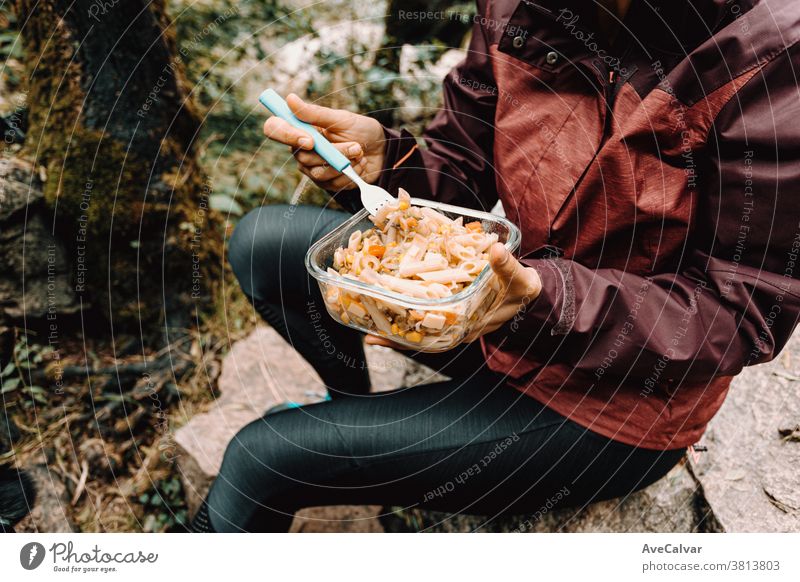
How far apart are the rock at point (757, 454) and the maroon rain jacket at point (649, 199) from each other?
178 mm

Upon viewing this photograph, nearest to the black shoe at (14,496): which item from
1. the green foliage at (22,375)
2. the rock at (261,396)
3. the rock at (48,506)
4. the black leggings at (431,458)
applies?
the rock at (48,506)

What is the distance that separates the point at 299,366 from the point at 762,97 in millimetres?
1490

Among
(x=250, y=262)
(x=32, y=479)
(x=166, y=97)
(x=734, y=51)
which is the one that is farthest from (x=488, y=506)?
(x=166, y=97)

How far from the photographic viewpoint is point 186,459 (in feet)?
5.60

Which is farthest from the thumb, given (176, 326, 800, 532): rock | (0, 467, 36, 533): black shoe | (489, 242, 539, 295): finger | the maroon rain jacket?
(0, 467, 36, 533): black shoe

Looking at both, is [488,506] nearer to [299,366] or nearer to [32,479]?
[299,366]

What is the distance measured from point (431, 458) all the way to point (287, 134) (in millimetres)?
667

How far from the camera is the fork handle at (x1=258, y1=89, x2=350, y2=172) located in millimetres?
1137

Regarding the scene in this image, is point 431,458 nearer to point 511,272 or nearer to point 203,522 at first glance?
point 511,272

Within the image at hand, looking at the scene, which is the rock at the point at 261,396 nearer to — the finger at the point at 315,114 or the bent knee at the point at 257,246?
the bent knee at the point at 257,246

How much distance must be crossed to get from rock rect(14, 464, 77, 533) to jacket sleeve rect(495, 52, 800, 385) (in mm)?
1281

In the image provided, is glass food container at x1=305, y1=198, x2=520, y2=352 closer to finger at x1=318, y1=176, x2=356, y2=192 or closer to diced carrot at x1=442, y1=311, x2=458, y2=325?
diced carrot at x1=442, y1=311, x2=458, y2=325

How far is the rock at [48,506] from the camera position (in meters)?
1.48

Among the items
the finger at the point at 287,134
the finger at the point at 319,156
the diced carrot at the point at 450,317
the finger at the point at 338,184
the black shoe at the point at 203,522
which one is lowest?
the black shoe at the point at 203,522
